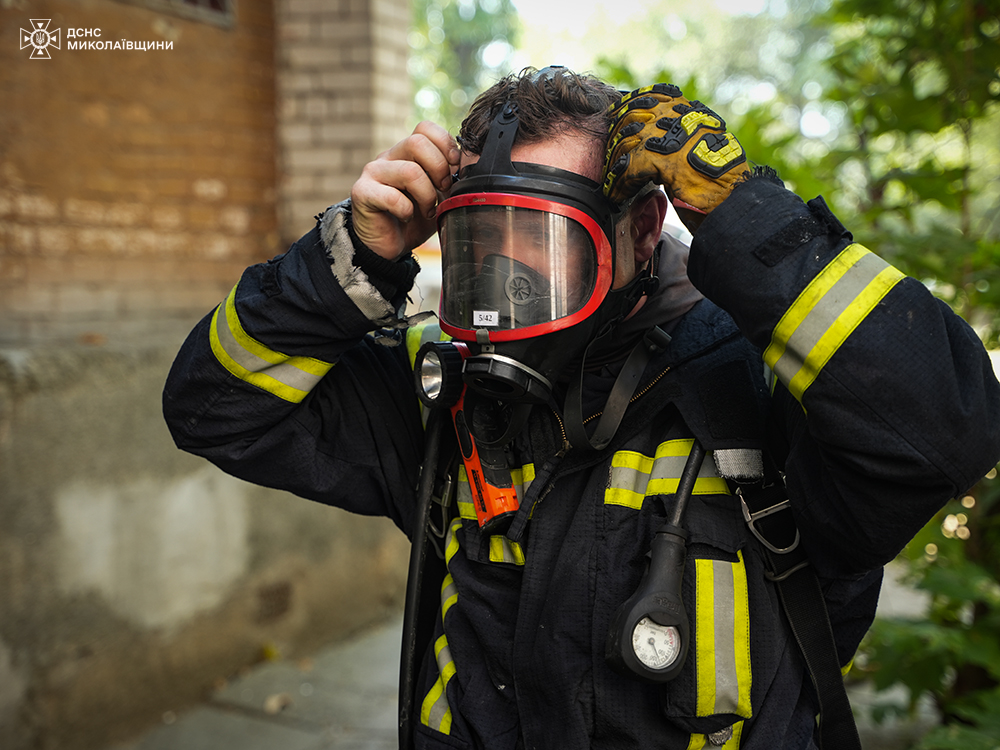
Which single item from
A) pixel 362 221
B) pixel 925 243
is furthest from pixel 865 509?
pixel 925 243

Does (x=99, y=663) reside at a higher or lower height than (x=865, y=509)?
lower

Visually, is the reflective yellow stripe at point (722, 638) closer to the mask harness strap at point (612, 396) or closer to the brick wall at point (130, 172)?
the mask harness strap at point (612, 396)

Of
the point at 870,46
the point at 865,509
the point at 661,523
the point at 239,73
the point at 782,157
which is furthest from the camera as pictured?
the point at 239,73

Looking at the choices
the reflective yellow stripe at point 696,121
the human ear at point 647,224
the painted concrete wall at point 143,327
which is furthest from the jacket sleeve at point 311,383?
the painted concrete wall at point 143,327

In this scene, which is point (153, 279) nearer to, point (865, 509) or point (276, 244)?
point (276, 244)

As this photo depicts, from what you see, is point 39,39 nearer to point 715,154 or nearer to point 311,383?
point 311,383

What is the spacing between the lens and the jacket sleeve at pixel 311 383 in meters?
1.73

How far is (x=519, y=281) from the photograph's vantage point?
5.07ft

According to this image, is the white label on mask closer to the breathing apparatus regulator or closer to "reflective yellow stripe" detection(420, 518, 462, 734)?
the breathing apparatus regulator

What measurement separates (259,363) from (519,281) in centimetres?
62

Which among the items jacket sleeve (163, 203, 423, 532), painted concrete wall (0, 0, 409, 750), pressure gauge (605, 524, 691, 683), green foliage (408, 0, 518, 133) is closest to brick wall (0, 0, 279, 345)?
painted concrete wall (0, 0, 409, 750)

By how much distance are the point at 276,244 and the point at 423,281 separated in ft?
3.70

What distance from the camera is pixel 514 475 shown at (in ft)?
5.53

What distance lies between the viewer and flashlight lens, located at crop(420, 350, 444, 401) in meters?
1.66
